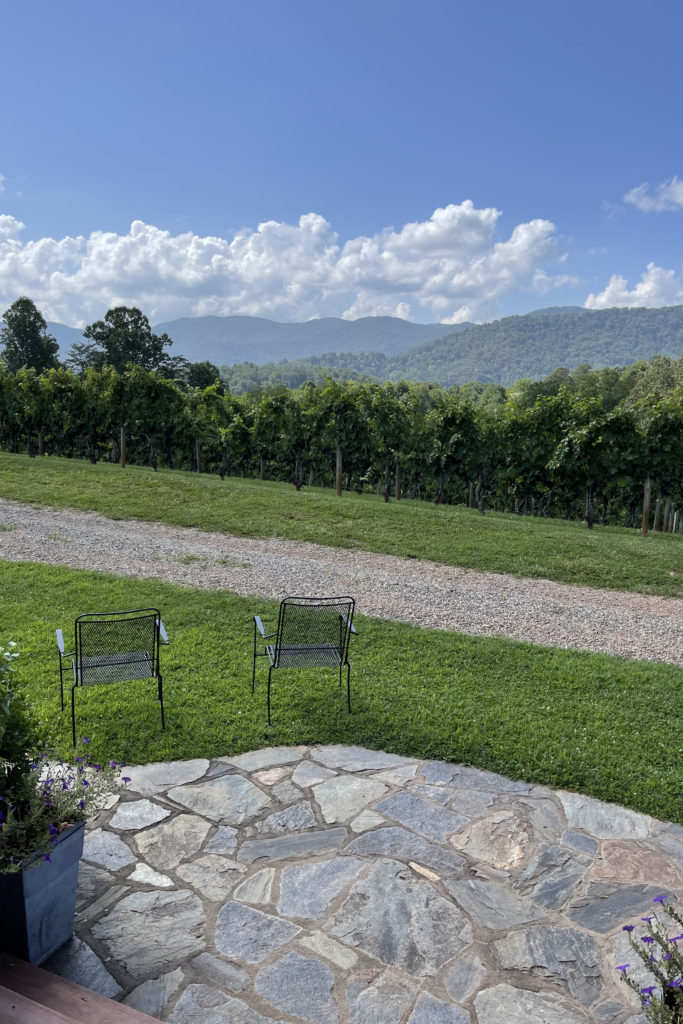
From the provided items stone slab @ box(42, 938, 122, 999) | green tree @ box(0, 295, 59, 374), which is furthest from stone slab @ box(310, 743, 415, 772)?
green tree @ box(0, 295, 59, 374)

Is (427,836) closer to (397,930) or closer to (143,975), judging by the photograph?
(397,930)

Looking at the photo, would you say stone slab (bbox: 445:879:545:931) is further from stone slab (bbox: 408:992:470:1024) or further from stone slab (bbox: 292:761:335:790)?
stone slab (bbox: 292:761:335:790)

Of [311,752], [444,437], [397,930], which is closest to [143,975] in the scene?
[397,930]

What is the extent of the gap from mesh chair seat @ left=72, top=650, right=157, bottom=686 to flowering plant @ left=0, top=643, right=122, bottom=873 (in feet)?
6.68

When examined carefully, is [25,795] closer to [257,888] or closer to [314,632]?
[257,888]

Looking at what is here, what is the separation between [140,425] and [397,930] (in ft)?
92.1

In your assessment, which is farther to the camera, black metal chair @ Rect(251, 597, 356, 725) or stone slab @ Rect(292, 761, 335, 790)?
black metal chair @ Rect(251, 597, 356, 725)

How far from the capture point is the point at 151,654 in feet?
19.7

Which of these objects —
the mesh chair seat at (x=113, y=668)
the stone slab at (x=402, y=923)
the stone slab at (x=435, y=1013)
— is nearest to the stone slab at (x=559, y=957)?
the stone slab at (x=402, y=923)

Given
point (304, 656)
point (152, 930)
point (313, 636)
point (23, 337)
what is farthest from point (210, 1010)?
point (23, 337)

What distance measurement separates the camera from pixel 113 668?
5.63m

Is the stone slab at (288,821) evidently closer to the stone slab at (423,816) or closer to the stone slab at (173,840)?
the stone slab at (173,840)

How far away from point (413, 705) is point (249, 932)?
127 inches

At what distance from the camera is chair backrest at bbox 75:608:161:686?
18.1 feet
